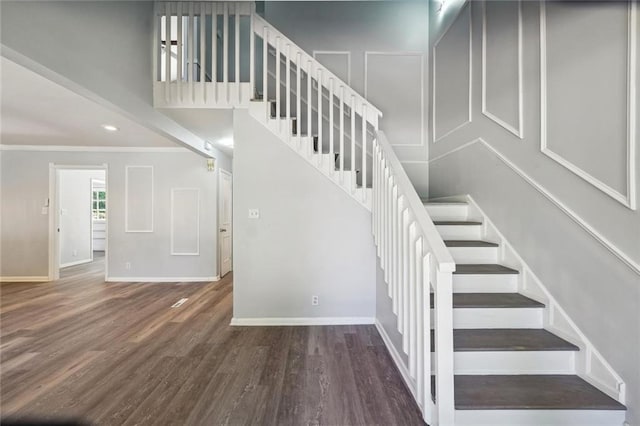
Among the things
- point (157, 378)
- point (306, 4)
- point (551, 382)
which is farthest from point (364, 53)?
point (157, 378)

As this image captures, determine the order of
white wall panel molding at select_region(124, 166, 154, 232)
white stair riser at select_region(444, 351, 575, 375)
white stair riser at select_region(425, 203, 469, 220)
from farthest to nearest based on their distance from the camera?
white wall panel molding at select_region(124, 166, 154, 232)
white stair riser at select_region(425, 203, 469, 220)
white stair riser at select_region(444, 351, 575, 375)

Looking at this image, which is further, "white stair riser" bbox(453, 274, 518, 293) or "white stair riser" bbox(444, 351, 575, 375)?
"white stair riser" bbox(453, 274, 518, 293)

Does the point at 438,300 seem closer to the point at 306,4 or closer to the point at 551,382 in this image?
the point at 551,382

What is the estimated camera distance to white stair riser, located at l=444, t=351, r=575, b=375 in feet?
5.55

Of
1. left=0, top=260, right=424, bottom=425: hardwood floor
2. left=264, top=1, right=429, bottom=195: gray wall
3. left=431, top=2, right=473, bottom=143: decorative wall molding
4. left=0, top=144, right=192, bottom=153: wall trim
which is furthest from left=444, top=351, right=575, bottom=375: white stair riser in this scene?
left=0, top=144, right=192, bottom=153: wall trim

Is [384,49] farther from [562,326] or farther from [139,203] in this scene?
[139,203]

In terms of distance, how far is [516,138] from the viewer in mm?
2250

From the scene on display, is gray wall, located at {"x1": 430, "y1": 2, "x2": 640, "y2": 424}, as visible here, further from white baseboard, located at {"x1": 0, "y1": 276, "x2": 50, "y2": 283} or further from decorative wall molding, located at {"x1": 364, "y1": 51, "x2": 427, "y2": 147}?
white baseboard, located at {"x1": 0, "y1": 276, "x2": 50, "y2": 283}

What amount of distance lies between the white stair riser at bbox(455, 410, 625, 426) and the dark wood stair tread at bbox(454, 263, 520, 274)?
890mm

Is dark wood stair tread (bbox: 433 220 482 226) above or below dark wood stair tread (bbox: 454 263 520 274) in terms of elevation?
above

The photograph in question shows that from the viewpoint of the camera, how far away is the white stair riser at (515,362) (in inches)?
66.6

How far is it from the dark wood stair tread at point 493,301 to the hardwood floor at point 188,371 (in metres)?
0.73

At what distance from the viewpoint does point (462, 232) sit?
8.55 ft

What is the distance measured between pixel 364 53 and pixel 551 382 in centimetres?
406
